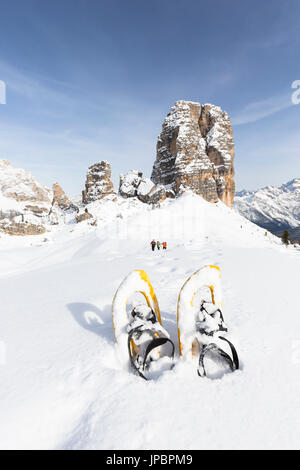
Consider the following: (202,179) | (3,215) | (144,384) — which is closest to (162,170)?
(202,179)

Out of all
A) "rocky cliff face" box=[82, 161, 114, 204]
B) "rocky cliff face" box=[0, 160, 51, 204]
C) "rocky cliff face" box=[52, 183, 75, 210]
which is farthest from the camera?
"rocky cliff face" box=[0, 160, 51, 204]

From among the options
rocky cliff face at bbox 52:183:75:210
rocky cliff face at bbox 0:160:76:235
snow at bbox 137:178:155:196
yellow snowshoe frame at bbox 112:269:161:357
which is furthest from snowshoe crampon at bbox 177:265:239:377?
rocky cliff face at bbox 52:183:75:210

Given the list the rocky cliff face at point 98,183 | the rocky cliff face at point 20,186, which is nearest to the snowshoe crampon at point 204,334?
the rocky cliff face at point 98,183

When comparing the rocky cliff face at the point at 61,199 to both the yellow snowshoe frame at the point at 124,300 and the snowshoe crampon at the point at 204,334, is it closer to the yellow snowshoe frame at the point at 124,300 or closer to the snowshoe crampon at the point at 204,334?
the yellow snowshoe frame at the point at 124,300

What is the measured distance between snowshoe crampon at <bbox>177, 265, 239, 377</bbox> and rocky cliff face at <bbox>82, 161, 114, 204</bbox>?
70682mm

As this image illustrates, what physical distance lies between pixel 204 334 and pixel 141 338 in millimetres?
A: 925

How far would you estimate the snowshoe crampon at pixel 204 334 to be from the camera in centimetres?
266

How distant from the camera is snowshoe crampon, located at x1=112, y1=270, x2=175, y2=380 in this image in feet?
9.20

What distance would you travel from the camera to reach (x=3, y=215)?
233 ft

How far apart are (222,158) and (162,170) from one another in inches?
778

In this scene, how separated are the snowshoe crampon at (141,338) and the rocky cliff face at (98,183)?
231ft

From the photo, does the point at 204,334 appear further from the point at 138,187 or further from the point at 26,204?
the point at 26,204

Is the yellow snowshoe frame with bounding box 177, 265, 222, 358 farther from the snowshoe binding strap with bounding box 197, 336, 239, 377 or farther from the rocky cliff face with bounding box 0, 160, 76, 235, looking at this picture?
the rocky cliff face with bounding box 0, 160, 76, 235

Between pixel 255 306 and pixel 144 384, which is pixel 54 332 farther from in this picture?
pixel 255 306
